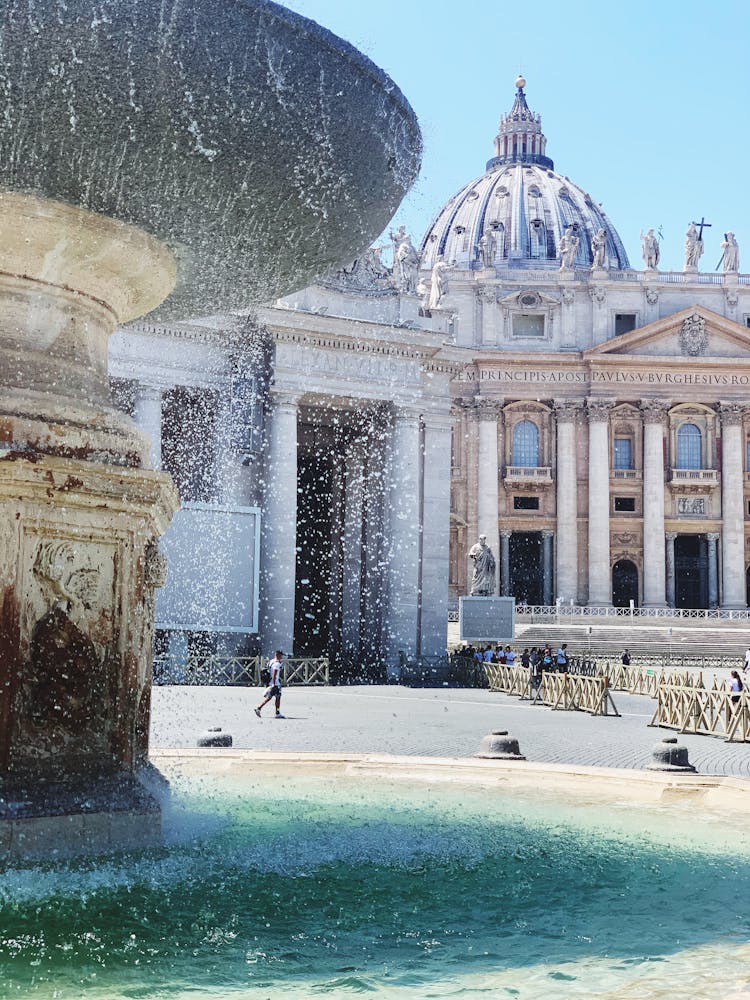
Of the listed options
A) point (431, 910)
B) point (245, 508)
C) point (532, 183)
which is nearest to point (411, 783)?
point (431, 910)

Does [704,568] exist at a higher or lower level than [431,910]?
higher

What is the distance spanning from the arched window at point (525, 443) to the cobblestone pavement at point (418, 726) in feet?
116

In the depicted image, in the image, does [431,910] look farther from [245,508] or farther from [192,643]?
[192,643]

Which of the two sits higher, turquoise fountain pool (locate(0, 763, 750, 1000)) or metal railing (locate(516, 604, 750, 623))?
metal railing (locate(516, 604, 750, 623))

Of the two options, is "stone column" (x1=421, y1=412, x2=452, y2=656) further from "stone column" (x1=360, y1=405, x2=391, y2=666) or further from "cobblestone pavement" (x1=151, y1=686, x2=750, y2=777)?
"cobblestone pavement" (x1=151, y1=686, x2=750, y2=777)

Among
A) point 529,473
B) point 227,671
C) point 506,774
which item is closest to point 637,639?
point 227,671

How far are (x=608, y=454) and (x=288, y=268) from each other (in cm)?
5266

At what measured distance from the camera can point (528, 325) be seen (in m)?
61.5

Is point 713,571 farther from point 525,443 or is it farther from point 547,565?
point 525,443

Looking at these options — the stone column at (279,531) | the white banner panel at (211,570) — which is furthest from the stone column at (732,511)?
the white banner panel at (211,570)

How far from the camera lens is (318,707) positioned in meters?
19.4

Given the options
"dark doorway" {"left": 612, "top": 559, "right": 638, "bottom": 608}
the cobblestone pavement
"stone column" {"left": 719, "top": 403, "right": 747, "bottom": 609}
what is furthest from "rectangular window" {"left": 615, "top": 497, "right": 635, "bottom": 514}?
the cobblestone pavement

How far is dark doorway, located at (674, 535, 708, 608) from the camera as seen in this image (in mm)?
58812

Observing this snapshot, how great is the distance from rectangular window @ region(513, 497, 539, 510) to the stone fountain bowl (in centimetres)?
5328
